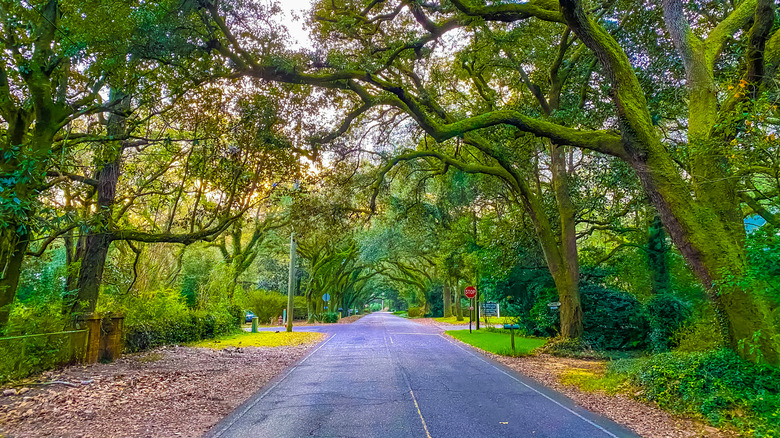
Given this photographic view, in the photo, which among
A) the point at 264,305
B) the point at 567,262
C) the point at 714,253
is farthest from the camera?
the point at 264,305

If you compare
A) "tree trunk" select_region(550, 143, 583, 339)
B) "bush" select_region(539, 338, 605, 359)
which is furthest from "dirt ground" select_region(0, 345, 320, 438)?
"tree trunk" select_region(550, 143, 583, 339)

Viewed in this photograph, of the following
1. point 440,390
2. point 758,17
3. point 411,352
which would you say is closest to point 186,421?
point 440,390

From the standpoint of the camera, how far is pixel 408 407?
267 inches

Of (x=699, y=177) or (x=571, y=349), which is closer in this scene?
(x=699, y=177)

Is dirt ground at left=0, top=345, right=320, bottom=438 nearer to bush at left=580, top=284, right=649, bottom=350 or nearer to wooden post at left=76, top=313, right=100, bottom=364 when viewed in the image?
wooden post at left=76, top=313, right=100, bottom=364

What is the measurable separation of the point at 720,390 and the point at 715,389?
89 mm

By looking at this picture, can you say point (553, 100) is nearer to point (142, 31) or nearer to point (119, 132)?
point (142, 31)

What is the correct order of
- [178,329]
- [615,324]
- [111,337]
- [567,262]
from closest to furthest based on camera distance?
[111,337] < [567,262] < [615,324] < [178,329]

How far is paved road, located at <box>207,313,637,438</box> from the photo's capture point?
220 inches

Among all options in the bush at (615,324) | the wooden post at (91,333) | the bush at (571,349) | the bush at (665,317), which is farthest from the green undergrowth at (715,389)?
the wooden post at (91,333)

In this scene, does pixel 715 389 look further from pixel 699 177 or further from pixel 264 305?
pixel 264 305

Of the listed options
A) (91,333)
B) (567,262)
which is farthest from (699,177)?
(91,333)

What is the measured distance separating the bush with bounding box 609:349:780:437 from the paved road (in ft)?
4.69

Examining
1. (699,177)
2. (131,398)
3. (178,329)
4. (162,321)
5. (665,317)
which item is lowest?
(131,398)
